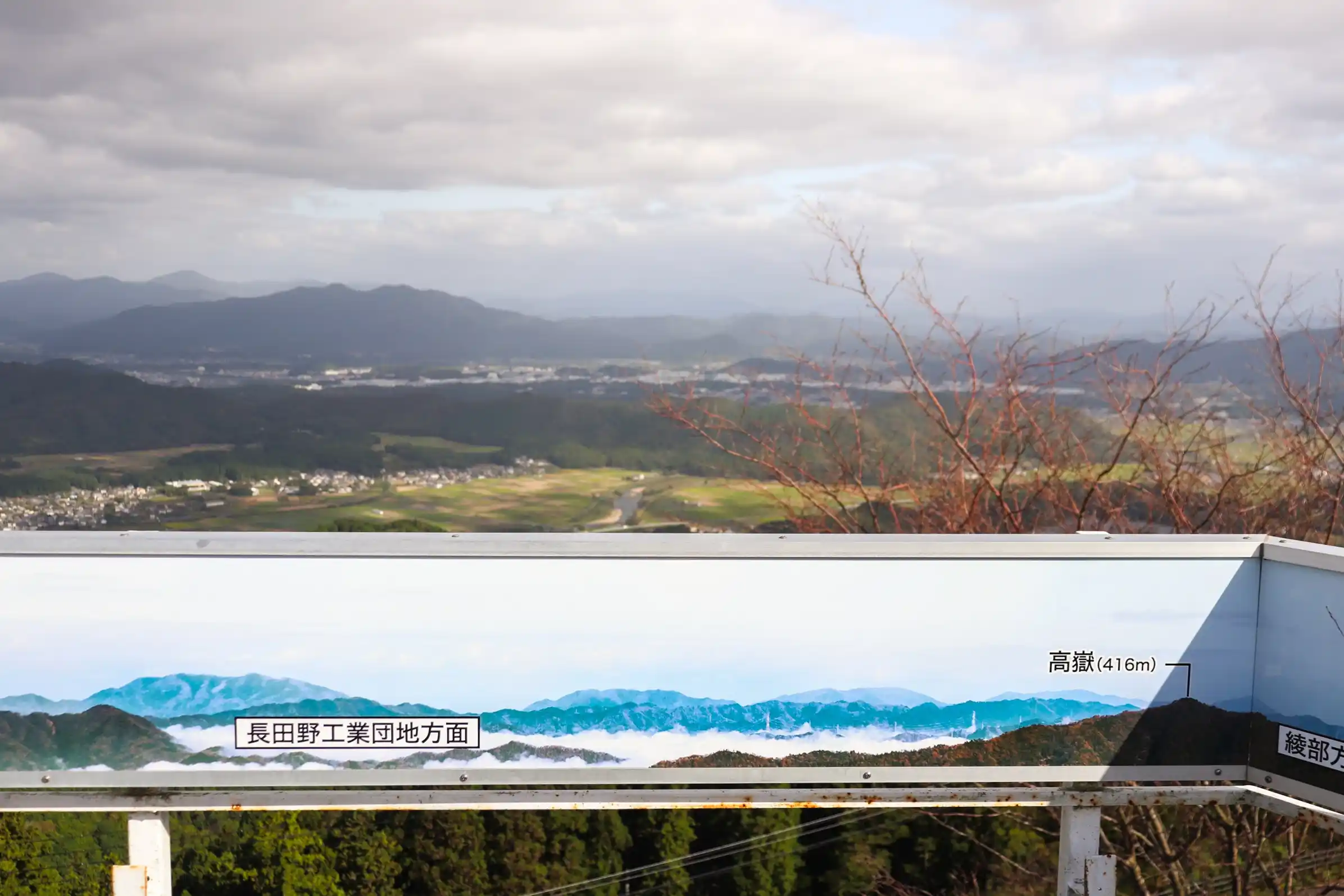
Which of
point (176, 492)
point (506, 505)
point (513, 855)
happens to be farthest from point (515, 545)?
point (176, 492)

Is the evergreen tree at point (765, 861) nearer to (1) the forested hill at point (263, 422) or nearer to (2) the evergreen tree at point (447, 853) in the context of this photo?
(2) the evergreen tree at point (447, 853)

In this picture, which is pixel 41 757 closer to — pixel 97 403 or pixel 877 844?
pixel 877 844

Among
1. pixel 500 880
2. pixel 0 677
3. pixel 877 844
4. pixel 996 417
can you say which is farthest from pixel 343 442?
pixel 0 677

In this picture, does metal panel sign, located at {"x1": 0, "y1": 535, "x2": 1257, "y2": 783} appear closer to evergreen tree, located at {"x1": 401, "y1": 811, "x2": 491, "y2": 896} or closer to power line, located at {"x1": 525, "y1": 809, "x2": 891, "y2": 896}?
evergreen tree, located at {"x1": 401, "y1": 811, "x2": 491, "y2": 896}

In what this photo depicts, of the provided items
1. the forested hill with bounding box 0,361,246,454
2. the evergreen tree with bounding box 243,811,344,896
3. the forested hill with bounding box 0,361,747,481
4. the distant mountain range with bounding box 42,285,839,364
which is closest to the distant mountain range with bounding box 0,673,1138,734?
the evergreen tree with bounding box 243,811,344,896

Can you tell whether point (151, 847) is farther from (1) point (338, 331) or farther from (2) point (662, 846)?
(1) point (338, 331)
